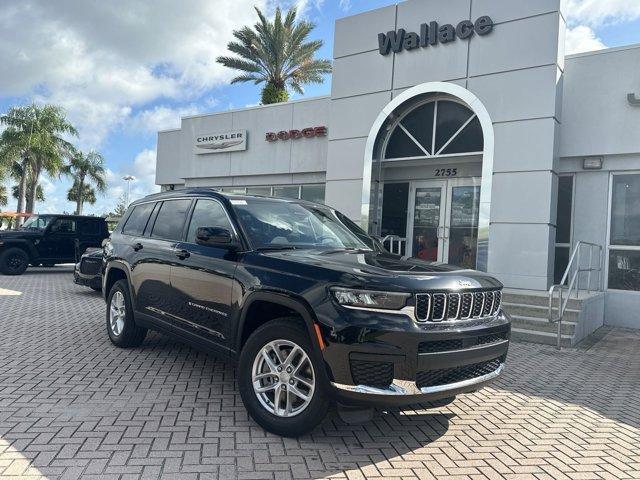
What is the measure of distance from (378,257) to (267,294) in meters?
1.08

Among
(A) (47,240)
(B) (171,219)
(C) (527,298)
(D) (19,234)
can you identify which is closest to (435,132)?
(C) (527,298)

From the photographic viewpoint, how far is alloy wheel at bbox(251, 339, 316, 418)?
3.53 m

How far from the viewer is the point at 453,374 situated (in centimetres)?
352

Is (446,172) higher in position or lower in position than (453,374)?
higher

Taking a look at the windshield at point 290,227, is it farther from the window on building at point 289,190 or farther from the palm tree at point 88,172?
the palm tree at point 88,172

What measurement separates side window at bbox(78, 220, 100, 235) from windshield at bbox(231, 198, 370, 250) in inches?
495

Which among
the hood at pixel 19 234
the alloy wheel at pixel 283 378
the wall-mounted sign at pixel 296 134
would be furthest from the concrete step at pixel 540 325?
the hood at pixel 19 234

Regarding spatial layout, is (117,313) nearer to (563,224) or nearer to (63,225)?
(563,224)

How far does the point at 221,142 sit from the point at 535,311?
1181cm

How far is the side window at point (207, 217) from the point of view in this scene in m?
4.57

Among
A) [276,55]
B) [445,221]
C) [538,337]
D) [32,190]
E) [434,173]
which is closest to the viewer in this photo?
[538,337]

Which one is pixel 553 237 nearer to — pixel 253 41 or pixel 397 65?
pixel 397 65

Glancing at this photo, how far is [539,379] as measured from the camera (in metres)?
5.70

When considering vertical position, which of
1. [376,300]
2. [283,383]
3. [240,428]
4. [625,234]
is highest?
[625,234]
